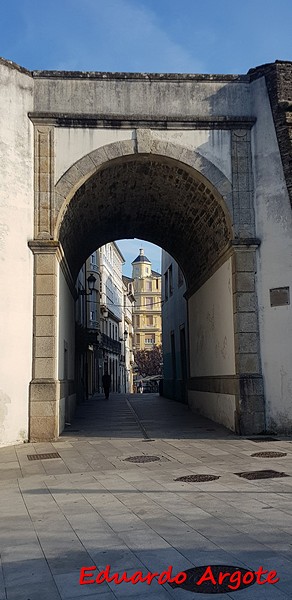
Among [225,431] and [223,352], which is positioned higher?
[223,352]

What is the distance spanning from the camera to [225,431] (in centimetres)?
1420

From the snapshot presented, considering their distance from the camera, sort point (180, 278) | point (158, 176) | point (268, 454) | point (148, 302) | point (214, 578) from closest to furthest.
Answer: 1. point (214, 578)
2. point (268, 454)
3. point (158, 176)
4. point (180, 278)
5. point (148, 302)

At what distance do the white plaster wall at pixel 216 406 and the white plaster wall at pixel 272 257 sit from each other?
122 centimetres

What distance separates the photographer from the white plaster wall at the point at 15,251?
42.1ft

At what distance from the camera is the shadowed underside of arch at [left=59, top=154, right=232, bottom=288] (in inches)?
581

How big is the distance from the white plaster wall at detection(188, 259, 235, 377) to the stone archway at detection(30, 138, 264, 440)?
21.3 inches

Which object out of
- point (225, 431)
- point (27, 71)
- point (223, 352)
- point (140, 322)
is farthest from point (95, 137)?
point (140, 322)

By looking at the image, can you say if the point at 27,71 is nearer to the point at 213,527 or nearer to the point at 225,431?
the point at 225,431

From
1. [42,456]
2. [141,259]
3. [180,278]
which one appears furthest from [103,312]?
[141,259]

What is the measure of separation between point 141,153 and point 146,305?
75.7 meters

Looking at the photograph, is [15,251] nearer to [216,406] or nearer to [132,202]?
[132,202]

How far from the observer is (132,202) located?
57.9 feet

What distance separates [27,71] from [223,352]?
845 cm

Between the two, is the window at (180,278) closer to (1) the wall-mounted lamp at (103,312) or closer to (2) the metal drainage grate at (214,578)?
(1) the wall-mounted lamp at (103,312)
